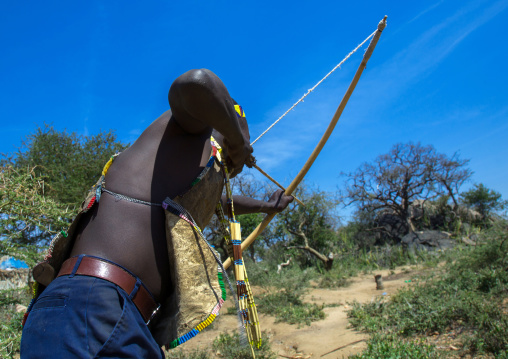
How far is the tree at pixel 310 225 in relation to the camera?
17.2 m

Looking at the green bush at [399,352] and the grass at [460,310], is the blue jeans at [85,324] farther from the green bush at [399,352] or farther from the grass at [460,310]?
the grass at [460,310]

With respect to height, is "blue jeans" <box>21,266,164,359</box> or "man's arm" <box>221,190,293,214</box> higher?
"man's arm" <box>221,190,293,214</box>

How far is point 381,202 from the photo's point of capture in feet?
77.3

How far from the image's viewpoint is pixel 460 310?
472 centimetres

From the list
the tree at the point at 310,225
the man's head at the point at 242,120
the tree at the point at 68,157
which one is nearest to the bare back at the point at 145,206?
the man's head at the point at 242,120

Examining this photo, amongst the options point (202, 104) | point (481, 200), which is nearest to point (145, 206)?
point (202, 104)

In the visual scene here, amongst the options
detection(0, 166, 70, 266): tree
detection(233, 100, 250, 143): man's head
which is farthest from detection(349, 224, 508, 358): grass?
detection(0, 166, 70, 266): tree

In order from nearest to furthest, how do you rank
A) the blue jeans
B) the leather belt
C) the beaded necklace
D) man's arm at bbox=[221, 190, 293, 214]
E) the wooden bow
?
the blue jeans < the leather belt < the beaded necklace < man's arm at bbox=[221, 190, 293, 214] < the wooden bow

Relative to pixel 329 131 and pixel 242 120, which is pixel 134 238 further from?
pixel 329 131

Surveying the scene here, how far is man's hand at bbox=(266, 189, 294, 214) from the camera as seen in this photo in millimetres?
2568

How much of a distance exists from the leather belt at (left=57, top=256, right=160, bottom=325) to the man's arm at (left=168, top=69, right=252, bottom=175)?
65 centimetres

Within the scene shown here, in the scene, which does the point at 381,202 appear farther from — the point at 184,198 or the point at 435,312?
the point at 184,198

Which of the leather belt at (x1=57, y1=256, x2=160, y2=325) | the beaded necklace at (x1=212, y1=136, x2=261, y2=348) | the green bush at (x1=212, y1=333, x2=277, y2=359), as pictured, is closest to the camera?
the leather belt at (x1=57, y1=256, x2=160, y2=325)

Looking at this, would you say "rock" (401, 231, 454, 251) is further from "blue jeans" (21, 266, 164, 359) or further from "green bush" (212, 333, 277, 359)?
"blue jeans" (21, 266, 164, 359)
